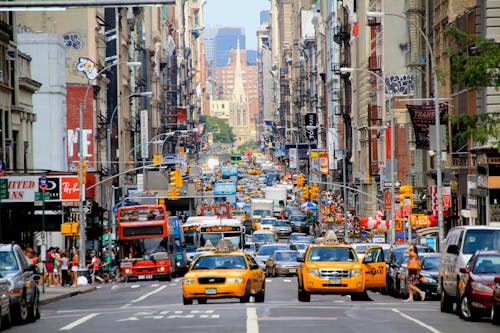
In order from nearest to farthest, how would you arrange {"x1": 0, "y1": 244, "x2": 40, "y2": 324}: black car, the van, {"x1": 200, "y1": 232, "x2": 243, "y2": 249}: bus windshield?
{"x1": 0, "y1": 244, "x2": 40, "y2": 324}: black car → the van → {"x1": 200, "y1": 232, "x2": 243, "y2": 249}: bus windshield

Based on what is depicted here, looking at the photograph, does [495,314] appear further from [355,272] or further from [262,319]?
[355,272]

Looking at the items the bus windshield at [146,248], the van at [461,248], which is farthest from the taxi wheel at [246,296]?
the bus windshield at [146,248]

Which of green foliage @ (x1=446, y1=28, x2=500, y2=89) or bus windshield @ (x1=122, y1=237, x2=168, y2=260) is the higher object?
green foliage @ (x1=446, y1=28, x2=500, y2=89)

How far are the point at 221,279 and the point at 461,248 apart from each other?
6666 millimetres

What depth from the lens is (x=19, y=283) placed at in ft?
90.1

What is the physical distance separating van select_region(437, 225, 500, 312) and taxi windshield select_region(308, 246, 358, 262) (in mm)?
5715

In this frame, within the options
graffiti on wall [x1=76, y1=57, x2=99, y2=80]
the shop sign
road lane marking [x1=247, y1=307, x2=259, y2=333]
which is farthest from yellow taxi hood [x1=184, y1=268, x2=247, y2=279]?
graffiti on wall [x1=76, y1=57, x2=99, y2=80]

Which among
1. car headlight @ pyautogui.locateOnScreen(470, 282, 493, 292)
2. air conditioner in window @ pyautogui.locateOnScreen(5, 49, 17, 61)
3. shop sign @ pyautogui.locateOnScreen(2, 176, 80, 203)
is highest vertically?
air conditioner in window @ pyautogui.locateOnScreen(5, 49, 17, 61)

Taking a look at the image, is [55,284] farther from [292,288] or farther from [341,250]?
[341,250]

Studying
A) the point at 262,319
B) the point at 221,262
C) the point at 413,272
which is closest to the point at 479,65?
the point at 262,319

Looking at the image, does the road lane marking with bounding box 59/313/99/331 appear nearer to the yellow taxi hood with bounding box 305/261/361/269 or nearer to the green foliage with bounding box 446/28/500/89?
the yellow taxi hood with bounding box 305/261/361/269

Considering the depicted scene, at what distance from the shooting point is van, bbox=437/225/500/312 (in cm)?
2903

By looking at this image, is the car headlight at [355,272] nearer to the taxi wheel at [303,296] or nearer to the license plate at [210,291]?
the taxi wheel at [303,296]

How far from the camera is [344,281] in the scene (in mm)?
35094
